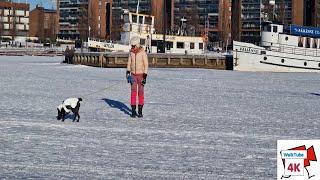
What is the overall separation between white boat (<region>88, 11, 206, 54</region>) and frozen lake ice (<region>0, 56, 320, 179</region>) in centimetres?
3519

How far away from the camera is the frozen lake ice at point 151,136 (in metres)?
6.92

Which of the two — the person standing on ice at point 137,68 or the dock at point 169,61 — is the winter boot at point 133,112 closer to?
the person standing on ice at point 137,68

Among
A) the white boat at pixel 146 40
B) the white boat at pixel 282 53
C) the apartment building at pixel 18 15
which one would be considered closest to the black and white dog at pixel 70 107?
the white boat at pixel 282 53

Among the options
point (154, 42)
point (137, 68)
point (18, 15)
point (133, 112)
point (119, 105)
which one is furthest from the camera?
point (18, 15)

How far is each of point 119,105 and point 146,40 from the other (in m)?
38.9

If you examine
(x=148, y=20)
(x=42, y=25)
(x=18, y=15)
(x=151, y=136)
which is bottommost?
(x=151, y=136)

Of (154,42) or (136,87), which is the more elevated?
(154,42)

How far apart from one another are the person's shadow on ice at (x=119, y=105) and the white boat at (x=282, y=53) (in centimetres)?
2688

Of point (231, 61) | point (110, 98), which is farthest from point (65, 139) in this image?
point (231, 61)

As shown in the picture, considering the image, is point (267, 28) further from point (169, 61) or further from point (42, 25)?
point (42, 25)

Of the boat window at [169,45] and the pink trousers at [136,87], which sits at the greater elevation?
the boat window at [169,45]

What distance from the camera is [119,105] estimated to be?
48.9 feet

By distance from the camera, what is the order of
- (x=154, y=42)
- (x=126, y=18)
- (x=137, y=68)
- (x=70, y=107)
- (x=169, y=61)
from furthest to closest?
(x=154, y=42) → (x=126, y=18) → (x=169, y=61) → (x=137, y=68) → (x=70, y=107)

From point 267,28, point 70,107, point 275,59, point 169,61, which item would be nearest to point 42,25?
point 169,61
